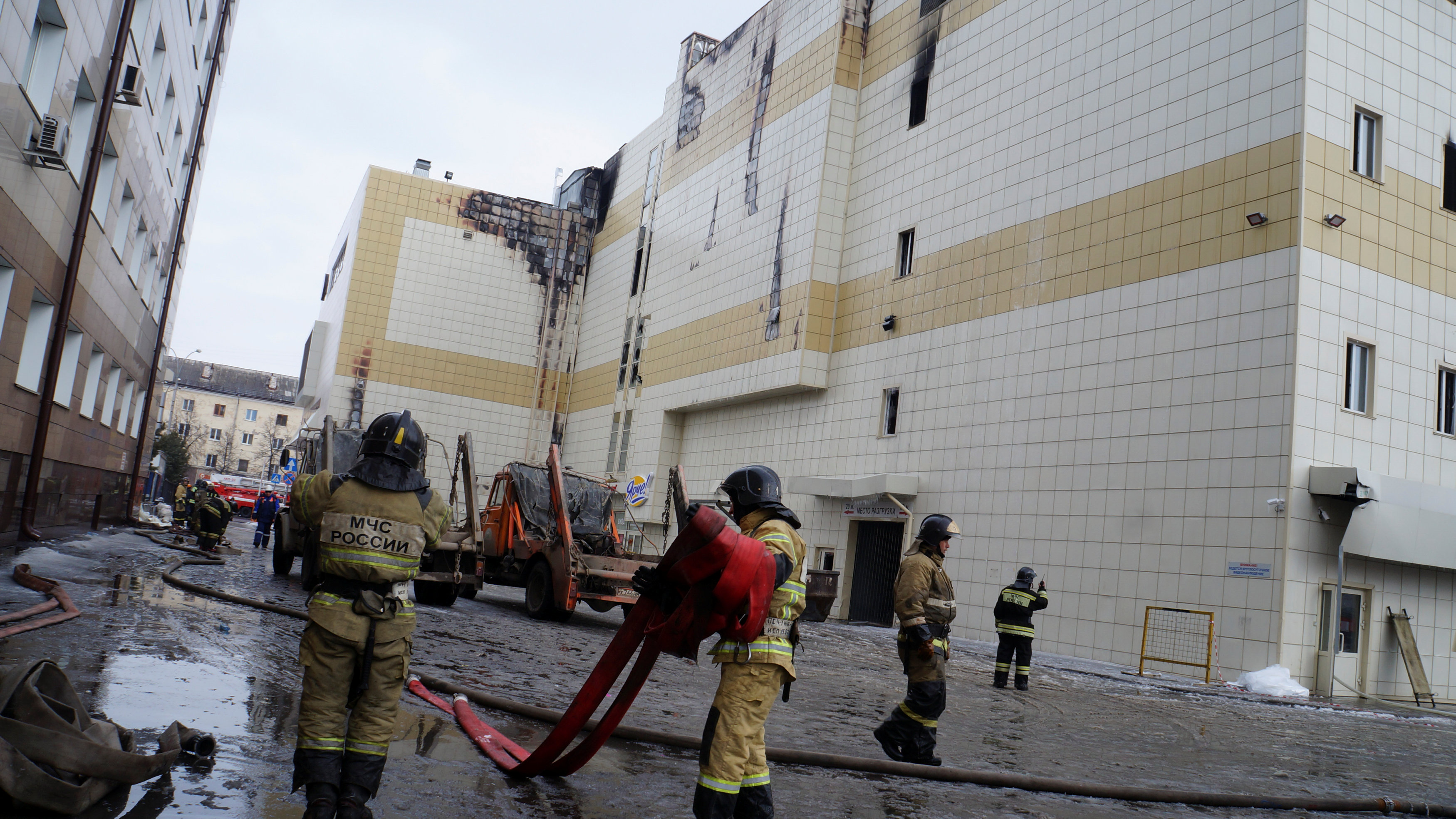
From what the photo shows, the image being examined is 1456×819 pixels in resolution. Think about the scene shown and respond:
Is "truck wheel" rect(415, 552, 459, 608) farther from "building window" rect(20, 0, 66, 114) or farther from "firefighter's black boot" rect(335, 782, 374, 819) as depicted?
"firefighter's black boot" rect(335, 782, 374, 819)

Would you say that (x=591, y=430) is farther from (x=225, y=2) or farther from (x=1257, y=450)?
(x=1257, y=450)

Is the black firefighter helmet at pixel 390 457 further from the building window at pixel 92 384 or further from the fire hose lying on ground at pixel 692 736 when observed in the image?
the building window at pixel 92 384

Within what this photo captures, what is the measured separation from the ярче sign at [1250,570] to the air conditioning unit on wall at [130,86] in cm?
1802

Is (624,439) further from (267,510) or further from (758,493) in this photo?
(758,493)

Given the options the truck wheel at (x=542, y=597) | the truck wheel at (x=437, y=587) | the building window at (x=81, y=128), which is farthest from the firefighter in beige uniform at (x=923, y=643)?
the building window at (x=81, y=128)

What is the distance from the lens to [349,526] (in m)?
4.52

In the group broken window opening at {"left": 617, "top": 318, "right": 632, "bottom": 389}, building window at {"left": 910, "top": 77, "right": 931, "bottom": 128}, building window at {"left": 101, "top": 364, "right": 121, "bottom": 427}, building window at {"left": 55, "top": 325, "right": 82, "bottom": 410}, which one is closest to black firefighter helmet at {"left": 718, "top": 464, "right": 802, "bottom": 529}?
building window at {"left": 55, "top": 325, "right": 82, "bottom": 410}

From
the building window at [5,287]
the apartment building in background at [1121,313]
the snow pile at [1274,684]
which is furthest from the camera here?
the apartment building in background at [1121,313]

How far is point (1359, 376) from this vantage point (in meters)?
15.5

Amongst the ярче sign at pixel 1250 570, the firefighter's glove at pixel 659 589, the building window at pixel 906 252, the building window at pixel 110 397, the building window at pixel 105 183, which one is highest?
the building window at pixel 906 252

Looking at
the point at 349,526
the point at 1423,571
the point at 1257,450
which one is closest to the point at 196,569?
the point at 349,526

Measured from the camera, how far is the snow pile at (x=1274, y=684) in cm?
1359

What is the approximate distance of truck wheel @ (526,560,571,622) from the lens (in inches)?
573

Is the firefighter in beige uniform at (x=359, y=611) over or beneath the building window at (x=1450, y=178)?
beneath
